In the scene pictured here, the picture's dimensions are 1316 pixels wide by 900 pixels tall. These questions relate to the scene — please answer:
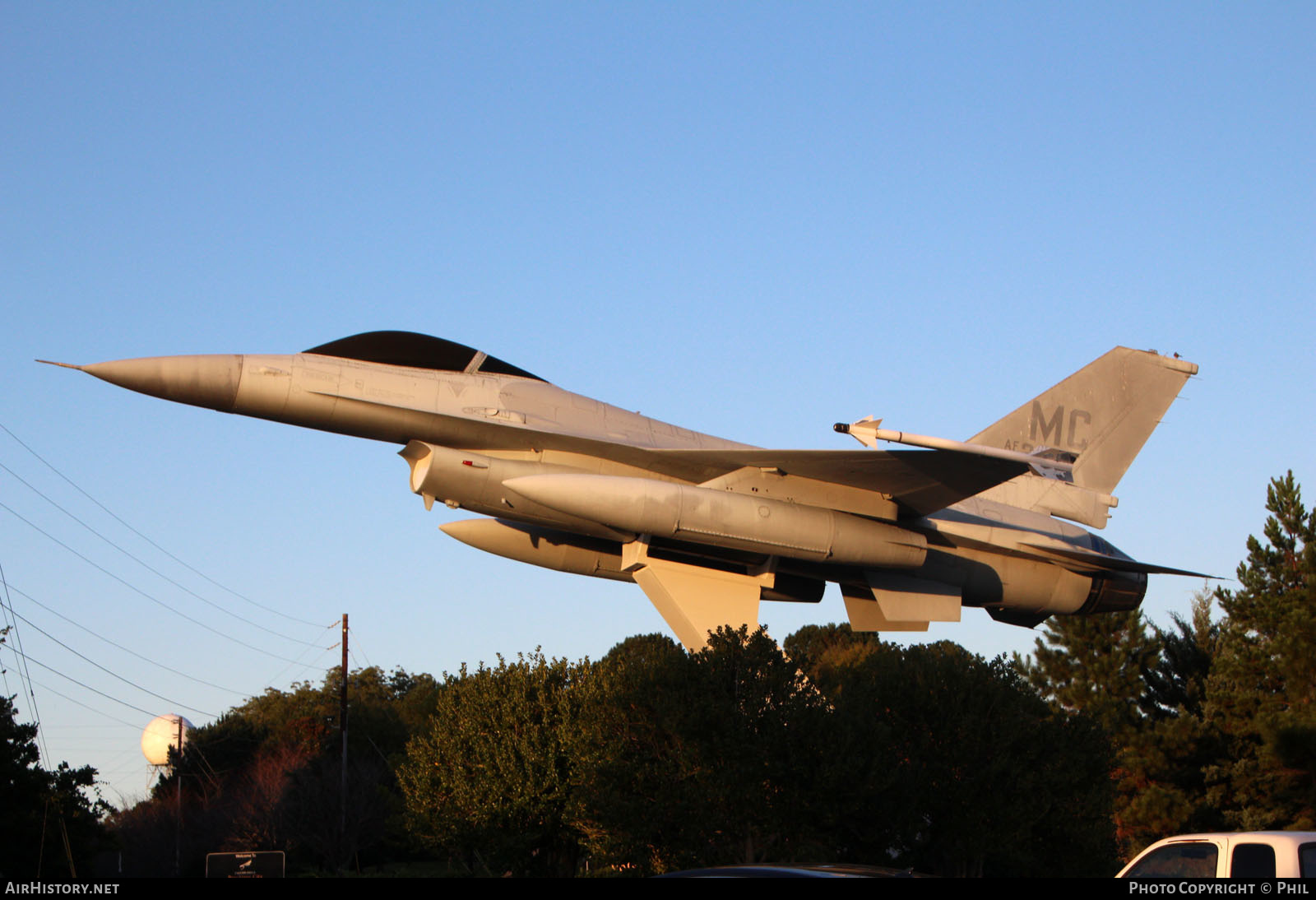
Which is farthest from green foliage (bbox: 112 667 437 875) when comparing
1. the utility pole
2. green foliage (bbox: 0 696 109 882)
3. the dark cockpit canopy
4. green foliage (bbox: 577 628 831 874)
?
the dark cockpit canopy

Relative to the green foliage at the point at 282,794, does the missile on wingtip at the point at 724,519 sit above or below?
above

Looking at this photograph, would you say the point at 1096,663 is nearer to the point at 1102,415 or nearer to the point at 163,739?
the point at 1102,415

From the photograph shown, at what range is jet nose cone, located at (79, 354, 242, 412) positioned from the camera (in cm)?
1659

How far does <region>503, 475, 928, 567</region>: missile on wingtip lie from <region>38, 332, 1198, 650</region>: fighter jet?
0.03 meters

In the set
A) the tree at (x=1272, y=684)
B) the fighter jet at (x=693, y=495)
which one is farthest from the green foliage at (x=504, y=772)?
the tree at (x=1272, y=684)

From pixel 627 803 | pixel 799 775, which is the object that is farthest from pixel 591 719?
pixel 799 775

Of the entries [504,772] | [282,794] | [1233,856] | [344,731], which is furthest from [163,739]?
[1233,856]

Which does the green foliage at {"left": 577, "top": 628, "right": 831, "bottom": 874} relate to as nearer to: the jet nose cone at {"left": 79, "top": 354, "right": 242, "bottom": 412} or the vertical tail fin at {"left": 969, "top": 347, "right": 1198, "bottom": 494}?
the vertical tail fin at {"left": 969, "top": 347, "right": 1198, "bottom": 494}

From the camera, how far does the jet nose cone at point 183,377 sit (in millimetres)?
16594

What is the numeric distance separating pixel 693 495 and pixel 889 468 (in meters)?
3.26

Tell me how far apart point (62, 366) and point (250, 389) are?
251cm

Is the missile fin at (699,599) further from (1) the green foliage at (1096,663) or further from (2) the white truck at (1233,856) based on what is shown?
(1) the green foliage at (1096,663)

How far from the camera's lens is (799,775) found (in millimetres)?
18125

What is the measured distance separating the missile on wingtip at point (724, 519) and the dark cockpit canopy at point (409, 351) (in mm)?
2510
